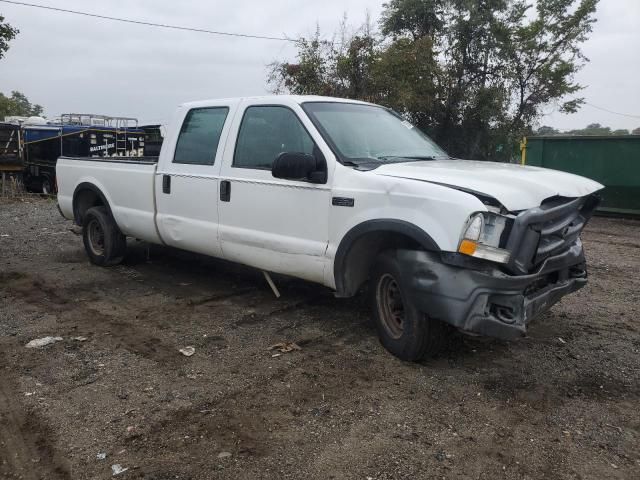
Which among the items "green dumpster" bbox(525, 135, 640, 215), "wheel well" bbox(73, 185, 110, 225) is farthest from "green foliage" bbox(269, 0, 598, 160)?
"wheel well" bbox(73, 185, 110, 225)

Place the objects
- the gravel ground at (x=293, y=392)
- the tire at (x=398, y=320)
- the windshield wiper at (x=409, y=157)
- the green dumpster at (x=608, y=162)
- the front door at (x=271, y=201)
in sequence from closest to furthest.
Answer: the gravel ground at (x=293, y=392), the tire at (x=398, y=320), the front door at (x=271, y=201), the windshield wiper at (x=409, y=157), the green dumpster at (x=608, y=162)

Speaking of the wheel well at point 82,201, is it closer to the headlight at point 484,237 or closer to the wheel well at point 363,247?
the wheel well at point 363,247

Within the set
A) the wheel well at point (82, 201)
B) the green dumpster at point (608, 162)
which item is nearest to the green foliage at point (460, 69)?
the green dumpster at point (608, 162)

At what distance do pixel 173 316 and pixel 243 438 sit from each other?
226 cm

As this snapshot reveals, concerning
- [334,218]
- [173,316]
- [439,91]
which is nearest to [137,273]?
[173,316]

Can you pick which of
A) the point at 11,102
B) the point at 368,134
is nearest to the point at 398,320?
the point at 368,134

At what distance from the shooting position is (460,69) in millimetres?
22984

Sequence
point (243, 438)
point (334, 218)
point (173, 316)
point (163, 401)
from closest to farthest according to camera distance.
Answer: point (243, 438), point (163, 401), point (334, 218), point (173, 316)

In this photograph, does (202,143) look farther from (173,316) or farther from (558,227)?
(558,227)

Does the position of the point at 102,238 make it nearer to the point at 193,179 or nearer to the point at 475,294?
the point at 193,179

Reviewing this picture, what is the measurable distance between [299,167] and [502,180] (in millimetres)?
1452

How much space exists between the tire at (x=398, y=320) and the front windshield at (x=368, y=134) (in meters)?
0.89

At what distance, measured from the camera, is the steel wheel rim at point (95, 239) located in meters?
7.10

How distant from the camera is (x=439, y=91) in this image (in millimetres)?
22078
